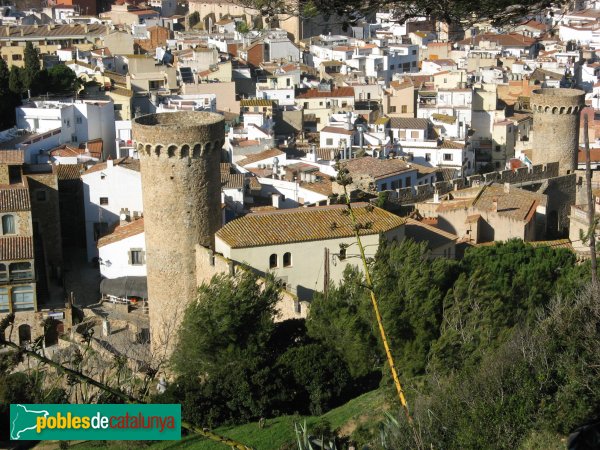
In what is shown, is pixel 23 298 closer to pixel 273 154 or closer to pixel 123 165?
pixel 123 165

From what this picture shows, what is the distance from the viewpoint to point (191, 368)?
58.0 ft

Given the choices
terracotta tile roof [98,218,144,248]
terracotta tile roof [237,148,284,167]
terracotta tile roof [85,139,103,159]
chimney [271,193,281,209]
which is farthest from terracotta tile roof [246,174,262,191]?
terracotta tile roof [85,139,103,159]

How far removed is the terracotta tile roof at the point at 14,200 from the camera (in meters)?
24.6

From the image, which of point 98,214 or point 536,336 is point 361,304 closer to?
point 536,336

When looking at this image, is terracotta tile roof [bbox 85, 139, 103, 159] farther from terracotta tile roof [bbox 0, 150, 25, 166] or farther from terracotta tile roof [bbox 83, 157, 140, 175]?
terracotta tile roof [bbox 0, 150, 25, 166]

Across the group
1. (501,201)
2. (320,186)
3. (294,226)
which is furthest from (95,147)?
(294,226)

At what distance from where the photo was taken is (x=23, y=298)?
2409 cm

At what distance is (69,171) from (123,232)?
15.0ft

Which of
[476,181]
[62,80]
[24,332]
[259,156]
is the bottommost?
[24,332]

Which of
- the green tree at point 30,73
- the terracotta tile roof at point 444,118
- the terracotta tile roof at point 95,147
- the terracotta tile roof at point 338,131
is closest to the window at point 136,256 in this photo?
the terracotta tile roof at point 95,147

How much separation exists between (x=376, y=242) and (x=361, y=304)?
3.11 metres

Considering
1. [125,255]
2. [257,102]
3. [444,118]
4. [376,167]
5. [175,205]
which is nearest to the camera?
[175,205]

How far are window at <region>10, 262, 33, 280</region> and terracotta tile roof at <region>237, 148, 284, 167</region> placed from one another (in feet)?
37.1

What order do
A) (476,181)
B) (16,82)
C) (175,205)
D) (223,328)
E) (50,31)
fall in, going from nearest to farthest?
(223,328), (175,205), (476,181), (16,82), (50,31)
